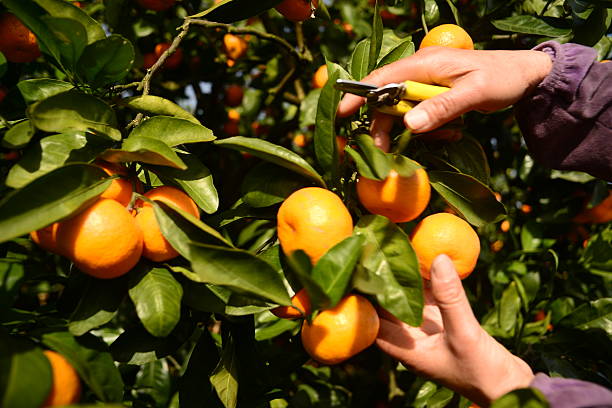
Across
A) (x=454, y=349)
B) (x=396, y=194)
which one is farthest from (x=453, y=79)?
(x=454, y=349)

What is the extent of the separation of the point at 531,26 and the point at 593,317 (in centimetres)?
81

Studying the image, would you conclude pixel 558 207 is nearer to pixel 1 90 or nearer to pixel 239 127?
pixel 239 127

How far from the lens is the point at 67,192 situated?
68 centimetres

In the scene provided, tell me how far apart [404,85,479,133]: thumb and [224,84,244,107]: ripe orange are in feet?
4.97

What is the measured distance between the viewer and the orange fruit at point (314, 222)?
2.45 ft

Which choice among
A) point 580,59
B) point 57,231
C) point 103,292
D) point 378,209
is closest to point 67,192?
point 57,231

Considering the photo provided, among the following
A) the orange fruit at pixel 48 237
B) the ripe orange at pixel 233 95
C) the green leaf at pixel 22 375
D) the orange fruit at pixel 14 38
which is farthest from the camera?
the ripe orange at pixel 233 95

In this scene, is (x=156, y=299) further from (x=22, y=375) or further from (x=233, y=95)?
(x=233, y=95)

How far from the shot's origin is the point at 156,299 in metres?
0.72

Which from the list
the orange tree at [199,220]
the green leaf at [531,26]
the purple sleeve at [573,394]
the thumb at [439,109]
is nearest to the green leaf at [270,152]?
the orange tree at [199,220]

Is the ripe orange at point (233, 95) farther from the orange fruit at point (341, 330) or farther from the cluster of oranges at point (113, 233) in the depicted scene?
the orange fruit at point (341, 330)

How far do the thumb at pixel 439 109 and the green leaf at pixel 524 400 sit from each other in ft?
1.51

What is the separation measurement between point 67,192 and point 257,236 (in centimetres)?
103

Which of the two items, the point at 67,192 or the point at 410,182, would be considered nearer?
the point at 67,192
